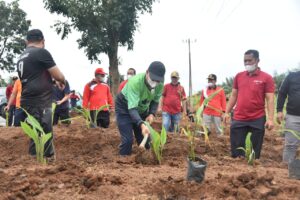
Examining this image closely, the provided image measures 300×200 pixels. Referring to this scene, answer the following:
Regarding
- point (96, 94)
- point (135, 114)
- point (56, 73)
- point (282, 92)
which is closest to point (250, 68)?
point (282, 92)

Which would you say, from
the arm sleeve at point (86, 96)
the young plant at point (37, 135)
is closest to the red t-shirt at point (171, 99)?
the arm sleeve at point (86, 96)

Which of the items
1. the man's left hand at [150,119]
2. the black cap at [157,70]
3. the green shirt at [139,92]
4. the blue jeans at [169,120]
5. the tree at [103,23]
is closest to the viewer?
the black cap at [157,70]

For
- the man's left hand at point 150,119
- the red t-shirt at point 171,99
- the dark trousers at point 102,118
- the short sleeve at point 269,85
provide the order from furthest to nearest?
1. the red t-shirt at point 171,99
2. the dark trousers at point 102,118
3. the short sleeve at point 269,85
4. the man's left hand at point 150,119

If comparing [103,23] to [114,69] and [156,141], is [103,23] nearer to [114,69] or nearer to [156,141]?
[114,69]

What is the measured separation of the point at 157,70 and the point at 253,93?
1610 millimetres

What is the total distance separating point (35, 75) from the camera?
5422 mm

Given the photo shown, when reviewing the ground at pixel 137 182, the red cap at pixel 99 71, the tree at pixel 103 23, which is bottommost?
the ground at pixel 137 182

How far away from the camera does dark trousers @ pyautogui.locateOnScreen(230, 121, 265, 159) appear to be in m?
6.37

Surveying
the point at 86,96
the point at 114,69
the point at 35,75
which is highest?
the point at 114,69

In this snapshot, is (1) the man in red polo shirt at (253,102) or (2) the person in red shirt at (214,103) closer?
(1) the man in red polo shirt at (253,102)

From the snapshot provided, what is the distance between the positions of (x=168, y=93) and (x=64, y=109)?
2.26 meters

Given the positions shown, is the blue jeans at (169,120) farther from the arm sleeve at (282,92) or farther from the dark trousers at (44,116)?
the dark trousers at (44,116)

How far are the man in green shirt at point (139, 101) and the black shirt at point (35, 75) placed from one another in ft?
3.18

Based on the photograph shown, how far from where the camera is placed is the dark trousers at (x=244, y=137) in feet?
20.9
